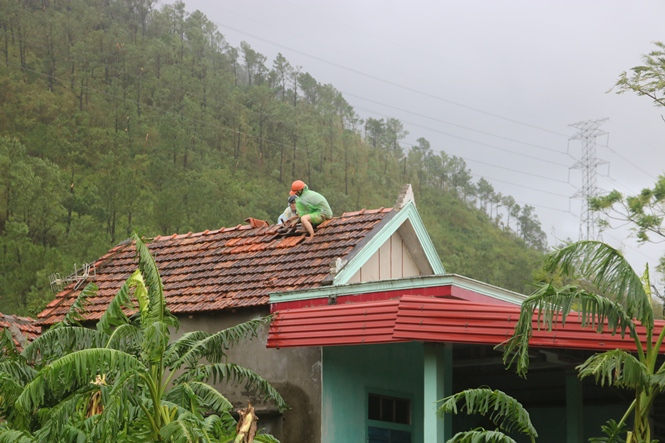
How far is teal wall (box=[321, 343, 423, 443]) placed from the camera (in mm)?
13672

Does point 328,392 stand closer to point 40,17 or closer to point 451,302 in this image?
point 451,302

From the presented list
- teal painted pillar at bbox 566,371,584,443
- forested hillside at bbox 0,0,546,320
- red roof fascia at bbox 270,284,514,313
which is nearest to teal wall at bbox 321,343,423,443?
red roof fascia at bbox 270,284,514,313

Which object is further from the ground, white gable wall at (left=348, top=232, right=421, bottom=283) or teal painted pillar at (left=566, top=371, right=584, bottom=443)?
white gable wall at (left=348, top=232, right=421, bottom=283)

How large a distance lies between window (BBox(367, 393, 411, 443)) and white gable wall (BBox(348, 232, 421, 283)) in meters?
1.89

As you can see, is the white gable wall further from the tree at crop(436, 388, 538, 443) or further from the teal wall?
the tree at crop(436, 388, 538, 443)

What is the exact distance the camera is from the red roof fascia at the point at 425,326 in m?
11.5

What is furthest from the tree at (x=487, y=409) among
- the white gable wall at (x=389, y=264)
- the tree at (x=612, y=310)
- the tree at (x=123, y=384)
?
the white gable wall at (x=389, y=264)

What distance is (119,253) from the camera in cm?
1878

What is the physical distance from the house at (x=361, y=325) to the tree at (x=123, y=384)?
3.57ft

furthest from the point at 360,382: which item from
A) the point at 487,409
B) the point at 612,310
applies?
the point at 612,310

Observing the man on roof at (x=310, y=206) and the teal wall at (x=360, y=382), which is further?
the man on roof at (x=310, y=206)

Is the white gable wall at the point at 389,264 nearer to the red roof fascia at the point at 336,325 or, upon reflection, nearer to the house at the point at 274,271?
the house at the point at 274,271

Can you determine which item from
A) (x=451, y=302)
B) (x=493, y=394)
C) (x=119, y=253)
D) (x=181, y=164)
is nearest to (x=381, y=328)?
(x=451, y=302)

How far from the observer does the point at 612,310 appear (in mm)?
10359
